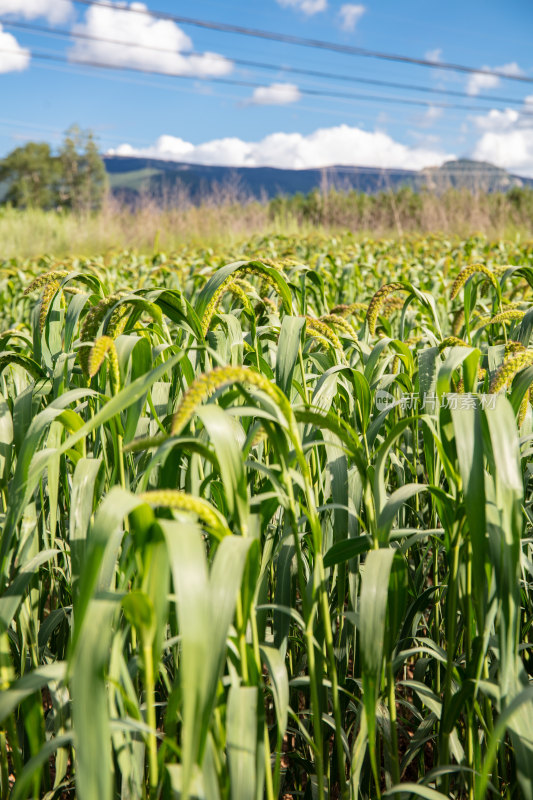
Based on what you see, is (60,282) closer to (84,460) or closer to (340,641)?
(84,460)

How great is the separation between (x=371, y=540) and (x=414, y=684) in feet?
1.08

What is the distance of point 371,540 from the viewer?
36.7 inches

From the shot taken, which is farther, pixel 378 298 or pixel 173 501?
pixel 378 298

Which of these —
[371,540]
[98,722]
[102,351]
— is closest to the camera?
[98,722]

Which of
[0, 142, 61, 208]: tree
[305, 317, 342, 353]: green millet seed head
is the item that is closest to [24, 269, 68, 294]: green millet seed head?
[305, 317, 342, 353]: green millet seed head

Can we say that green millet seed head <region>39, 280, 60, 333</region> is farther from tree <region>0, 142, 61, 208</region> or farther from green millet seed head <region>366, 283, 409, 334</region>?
tree <region>0, 142, 61, 208</region>

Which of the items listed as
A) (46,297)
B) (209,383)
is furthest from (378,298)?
(209,383)

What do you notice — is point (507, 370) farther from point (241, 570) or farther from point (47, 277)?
point (47, 277)

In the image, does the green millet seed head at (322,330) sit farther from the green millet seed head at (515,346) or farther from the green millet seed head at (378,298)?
the green millet seed head at (515,346)

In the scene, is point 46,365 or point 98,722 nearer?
point 98,722

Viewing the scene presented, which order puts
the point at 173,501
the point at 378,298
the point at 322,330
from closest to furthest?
the point at 173,501, the point at 322,330, the point at 378,298

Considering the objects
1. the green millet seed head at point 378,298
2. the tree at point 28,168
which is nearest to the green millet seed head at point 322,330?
the green millet seed head at point 378,298

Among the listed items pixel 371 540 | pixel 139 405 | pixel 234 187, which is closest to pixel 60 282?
pixel 139 405

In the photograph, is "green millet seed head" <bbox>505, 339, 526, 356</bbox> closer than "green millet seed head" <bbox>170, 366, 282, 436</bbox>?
No
